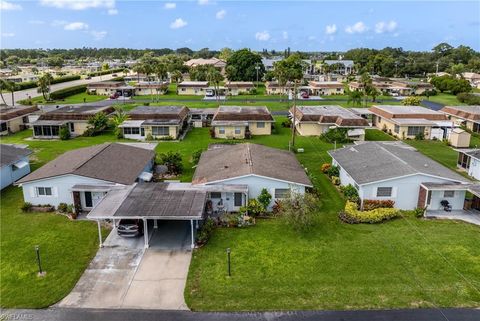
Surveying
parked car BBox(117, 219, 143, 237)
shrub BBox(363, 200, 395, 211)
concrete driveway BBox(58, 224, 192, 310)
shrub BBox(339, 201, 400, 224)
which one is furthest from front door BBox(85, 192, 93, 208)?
shrub BBox(363, 200, 395, 211)

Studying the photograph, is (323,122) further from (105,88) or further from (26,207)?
(105,88)

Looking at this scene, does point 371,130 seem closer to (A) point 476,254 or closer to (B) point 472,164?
(B) point 472,164

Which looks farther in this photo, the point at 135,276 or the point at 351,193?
the point at 351,193

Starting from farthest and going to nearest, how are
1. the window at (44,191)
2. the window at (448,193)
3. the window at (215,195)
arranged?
the window at (44,191) → the window at (448,193) → the window at (215,195)

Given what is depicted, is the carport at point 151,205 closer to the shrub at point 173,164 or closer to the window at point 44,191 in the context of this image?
the window at point 44,191

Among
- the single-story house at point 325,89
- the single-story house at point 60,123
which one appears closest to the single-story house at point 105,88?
the single-story house at point 60,123

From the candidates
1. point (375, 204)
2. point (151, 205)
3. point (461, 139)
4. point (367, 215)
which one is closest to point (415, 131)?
point (461, 139)

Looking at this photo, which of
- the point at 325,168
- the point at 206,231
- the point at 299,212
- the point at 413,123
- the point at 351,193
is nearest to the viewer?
the point at 206,231
